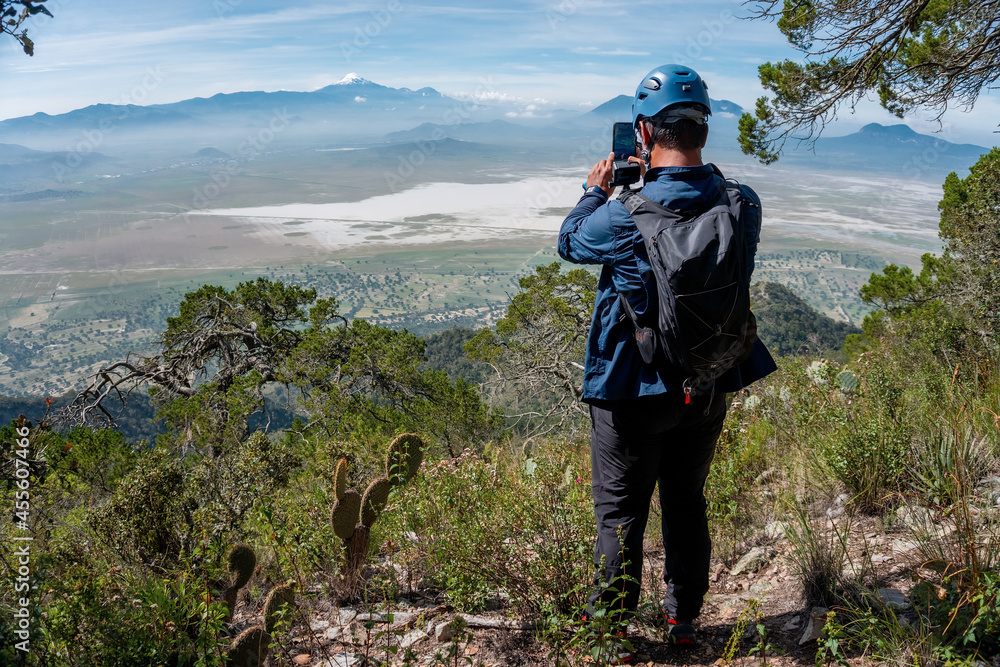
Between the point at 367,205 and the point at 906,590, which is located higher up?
the point at 367,205

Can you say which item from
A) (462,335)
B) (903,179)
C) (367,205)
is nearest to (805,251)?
(903,179)

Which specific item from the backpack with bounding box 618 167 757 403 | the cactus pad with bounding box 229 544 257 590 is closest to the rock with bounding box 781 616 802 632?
the backpack with bounding box 618 167 757 403

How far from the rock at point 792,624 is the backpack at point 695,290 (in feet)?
3.78

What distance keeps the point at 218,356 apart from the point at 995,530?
911cm

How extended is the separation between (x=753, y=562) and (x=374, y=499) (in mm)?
1921

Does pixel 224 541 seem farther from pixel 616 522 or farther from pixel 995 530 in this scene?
pixel 995 530

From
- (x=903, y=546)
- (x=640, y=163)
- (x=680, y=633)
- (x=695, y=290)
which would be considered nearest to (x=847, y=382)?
(x=903, y=546)

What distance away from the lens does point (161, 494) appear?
329 centimetres

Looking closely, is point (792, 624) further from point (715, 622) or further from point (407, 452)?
point (407, 452)

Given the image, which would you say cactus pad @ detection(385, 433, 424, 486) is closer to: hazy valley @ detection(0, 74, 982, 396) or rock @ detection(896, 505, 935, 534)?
rock @ detection(896, 505, 935, 534)

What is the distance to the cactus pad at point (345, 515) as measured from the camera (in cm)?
286

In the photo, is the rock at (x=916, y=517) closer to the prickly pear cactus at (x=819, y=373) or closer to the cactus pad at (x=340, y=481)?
the prickly pear cactus at (x=819, y=373)

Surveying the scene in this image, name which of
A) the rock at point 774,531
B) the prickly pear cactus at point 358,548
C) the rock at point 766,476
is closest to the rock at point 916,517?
the rock at point 774,531

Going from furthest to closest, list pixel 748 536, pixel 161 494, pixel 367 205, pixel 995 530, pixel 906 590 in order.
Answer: pixel 367 205 → pixel 161 494 → pixel 748 536 → pixel 906 590 → pixel 995 530
